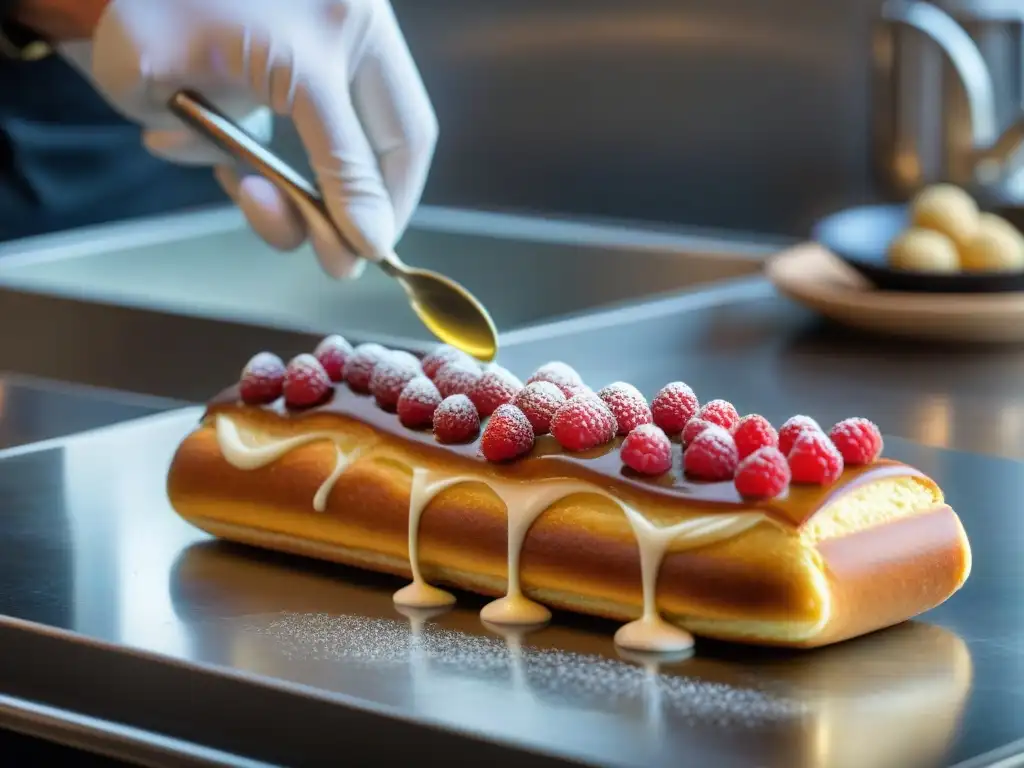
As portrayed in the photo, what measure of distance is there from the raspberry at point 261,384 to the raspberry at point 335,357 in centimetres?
4

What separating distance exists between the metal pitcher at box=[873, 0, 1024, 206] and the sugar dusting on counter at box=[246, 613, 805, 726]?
1524 millimetres

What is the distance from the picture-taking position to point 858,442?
4.31 ft

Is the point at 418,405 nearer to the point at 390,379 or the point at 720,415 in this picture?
the point at 390,379

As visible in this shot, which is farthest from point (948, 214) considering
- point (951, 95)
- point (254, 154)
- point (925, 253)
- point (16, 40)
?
point (16, 40)

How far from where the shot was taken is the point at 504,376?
4.77 ft

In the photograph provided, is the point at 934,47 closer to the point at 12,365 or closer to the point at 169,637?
the point at 12,365

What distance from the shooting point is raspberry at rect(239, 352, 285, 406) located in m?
1.56

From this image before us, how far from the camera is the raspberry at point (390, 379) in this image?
150cm

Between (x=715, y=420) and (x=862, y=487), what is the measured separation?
0.42ft

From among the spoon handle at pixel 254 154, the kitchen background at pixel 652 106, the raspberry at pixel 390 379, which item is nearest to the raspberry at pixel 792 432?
the raspberry at pixel 390 379

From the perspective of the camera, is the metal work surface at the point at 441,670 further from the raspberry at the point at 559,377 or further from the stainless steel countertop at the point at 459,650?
the raspberry at the point at 559,377

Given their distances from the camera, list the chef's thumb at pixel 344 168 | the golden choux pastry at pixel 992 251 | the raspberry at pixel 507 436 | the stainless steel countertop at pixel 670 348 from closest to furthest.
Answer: the raspberry at pixel 507 436, the chef's thumb at pixel 344 168, the stainless steel countertop at pixel 670 348, the golden choux pastry at pixel 992 251

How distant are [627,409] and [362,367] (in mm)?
277

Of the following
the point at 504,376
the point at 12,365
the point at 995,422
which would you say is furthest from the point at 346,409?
the point at 12,365
